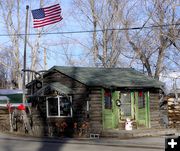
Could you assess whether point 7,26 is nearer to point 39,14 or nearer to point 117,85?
point 39,14

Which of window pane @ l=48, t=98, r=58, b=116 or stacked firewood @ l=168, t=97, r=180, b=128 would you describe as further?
stacked firewood @ l=168, t=97, r=180, b=128

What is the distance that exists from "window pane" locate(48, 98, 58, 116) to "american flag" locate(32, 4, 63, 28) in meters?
5.00

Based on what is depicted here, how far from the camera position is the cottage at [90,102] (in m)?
23.5

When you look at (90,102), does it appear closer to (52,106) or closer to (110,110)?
(110,110)

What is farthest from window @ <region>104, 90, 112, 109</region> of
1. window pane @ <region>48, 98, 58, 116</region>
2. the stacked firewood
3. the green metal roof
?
the stacked firewood

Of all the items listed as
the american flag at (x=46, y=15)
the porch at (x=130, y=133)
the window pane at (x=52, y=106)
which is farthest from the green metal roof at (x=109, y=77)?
the american flag at (x=46, y=15)

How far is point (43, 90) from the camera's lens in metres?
24.6

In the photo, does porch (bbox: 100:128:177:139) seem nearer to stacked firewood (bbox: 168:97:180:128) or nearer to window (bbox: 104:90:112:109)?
window (bbox: 104:90:112:109)

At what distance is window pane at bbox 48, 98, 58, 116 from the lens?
2481 cm

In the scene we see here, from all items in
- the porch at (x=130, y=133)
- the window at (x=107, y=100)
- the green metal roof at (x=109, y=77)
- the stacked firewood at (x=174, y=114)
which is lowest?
the porch at (x=130, y=133)

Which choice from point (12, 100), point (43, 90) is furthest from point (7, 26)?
point (43, 90)

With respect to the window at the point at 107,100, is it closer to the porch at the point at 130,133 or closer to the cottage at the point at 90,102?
the cottage at the point at 90,102

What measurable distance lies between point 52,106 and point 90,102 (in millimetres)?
2692

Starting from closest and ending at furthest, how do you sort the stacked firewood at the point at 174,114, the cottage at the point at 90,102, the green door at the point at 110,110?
the green door at the point at 110,110
the cottage at the point at 90,102
the stacked firewood at the point at 174,114
